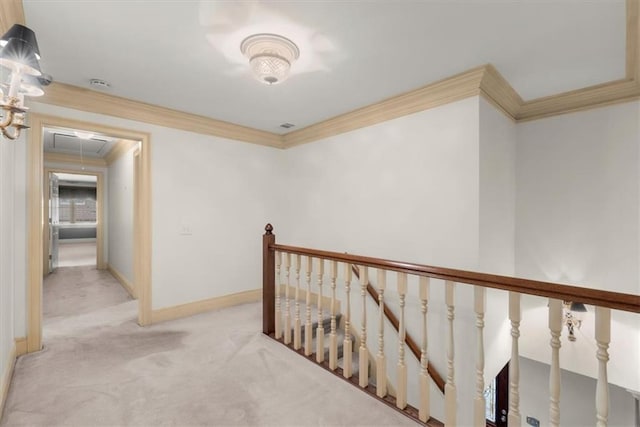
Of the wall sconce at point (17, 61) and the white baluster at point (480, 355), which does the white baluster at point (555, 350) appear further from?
the wall sconce at point (17, 61)

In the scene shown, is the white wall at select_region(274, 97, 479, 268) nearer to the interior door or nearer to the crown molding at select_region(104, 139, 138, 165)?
the crown molding at select_region(104, 139, 138, 165)

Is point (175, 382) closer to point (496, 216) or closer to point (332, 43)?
point (332, 43)

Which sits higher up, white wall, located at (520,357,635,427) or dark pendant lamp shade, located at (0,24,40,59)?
dark pendant lamp shade, located at (0,24,40,59)

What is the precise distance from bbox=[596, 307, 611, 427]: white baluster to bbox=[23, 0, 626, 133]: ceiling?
5.53ft

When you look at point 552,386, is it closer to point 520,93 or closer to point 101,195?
point 520,93

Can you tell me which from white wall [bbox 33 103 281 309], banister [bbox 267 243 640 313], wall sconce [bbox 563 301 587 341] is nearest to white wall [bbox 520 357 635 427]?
wall sconce [bbox 563 301 587 341]

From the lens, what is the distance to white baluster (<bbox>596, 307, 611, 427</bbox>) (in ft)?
3.68

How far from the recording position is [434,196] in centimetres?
276

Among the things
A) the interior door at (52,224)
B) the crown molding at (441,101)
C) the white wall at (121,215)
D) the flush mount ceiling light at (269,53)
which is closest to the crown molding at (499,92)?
the crown molding at (441,101)

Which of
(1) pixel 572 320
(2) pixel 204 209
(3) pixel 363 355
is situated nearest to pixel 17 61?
(3) pixel 363 355

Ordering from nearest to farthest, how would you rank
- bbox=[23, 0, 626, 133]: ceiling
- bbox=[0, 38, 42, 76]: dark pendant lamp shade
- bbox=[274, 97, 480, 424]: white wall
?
bbox=[0, 38, 42, 76]: dark pendant lamp shade → bbox=[23, 0, 626, 133]: ceiling → bbox=[274, 97, 480, 424]: white wall

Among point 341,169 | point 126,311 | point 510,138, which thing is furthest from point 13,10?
point 510,138

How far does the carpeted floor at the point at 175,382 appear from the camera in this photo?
1.73 metres

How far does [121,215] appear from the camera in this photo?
5109 millimetres
